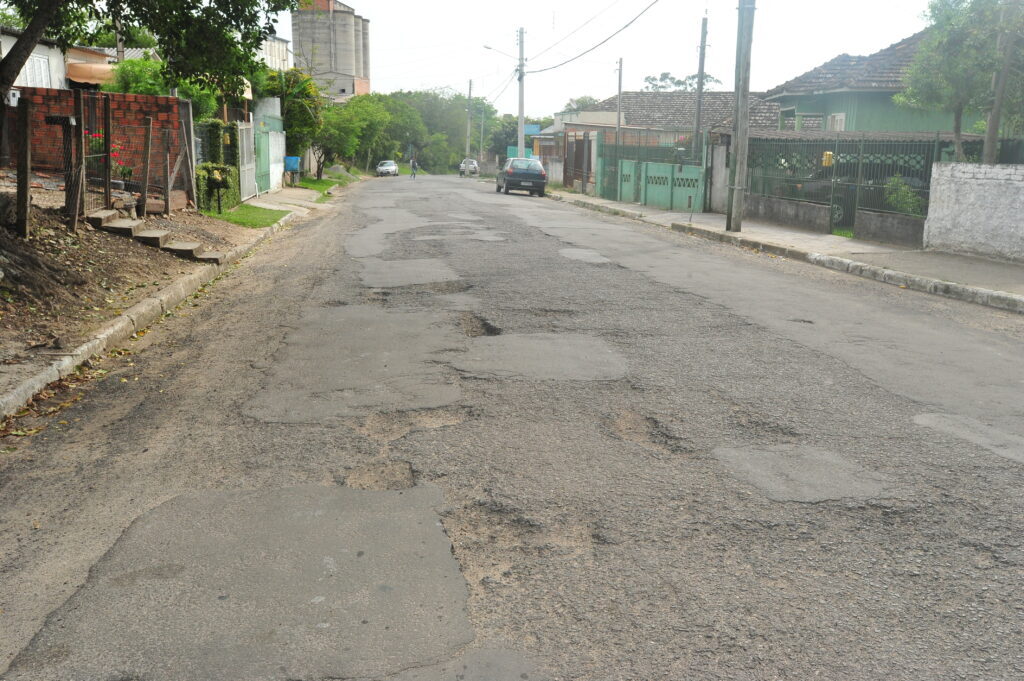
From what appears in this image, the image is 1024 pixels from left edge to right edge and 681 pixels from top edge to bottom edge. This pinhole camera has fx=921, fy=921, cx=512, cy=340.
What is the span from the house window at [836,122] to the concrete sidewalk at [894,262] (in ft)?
25.5

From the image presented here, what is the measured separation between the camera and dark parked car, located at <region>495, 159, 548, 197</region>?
3778 centimetres

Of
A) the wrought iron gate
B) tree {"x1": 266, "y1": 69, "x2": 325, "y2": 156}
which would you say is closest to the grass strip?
the wrought iron gate

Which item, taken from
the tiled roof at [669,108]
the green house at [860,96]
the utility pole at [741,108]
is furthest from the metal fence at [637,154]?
the tiled roof at [669,108]

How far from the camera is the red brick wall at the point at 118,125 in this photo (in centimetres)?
1650

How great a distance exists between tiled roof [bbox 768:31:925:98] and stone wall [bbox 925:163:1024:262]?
1179cm

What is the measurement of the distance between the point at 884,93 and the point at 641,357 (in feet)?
75.0

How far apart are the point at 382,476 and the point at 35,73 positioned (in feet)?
86.5

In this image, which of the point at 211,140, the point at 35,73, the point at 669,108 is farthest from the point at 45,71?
the point at 669,108

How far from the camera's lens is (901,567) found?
11.9 ft

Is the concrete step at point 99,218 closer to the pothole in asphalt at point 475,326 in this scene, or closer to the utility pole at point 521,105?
the pothole in asphalt at point 475,326

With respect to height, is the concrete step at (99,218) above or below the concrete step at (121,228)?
above

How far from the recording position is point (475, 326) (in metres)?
8.30

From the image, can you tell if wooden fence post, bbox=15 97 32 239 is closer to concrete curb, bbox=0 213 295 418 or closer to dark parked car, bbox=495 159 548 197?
concrete curb, bbox=0 213 295 418

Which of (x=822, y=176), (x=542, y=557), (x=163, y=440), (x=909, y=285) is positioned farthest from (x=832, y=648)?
(x=822, y=176)
